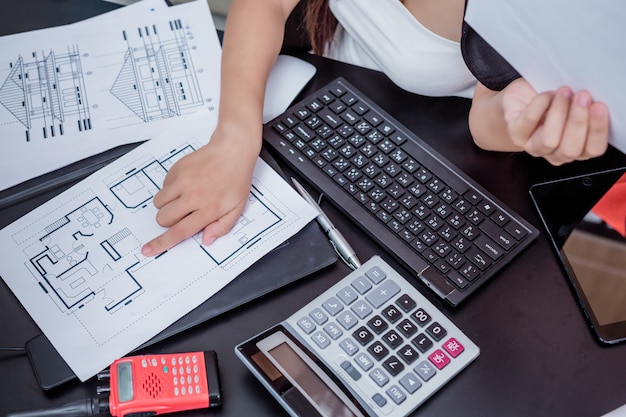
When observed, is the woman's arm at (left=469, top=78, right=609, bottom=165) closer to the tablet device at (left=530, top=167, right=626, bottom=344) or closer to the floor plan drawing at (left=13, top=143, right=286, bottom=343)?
the tablet device at (left=530, top=167, right=626, bottom=344)

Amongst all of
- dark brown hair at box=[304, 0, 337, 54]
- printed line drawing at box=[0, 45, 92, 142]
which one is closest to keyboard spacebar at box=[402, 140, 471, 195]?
dark brown hair at box=[304, 0, 337, 54]

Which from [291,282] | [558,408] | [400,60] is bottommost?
Answer: [558,408]

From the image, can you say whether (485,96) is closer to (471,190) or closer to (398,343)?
(471,190)

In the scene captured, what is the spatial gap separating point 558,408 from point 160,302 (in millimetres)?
340

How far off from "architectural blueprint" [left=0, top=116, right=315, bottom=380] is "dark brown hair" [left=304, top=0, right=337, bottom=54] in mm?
225

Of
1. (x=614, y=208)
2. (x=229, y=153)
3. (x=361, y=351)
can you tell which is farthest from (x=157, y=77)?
(x=614, y=208)

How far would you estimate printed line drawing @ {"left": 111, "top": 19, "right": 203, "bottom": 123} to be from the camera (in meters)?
0.72

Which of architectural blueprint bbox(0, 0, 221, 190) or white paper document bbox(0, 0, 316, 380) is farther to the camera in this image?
architectural blueprint bbox(0, 0, 221, 190)

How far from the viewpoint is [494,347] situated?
568 mm

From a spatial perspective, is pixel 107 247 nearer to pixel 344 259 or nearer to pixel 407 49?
pixel 344 259

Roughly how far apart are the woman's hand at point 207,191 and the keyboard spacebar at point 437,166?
0.16 meters

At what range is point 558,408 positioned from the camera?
54 centimetres

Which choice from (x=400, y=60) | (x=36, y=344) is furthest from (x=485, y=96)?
(x=36, y=344)

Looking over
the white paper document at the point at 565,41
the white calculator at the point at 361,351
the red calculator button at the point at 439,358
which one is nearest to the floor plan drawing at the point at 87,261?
the white calculator at the point at 361,351
